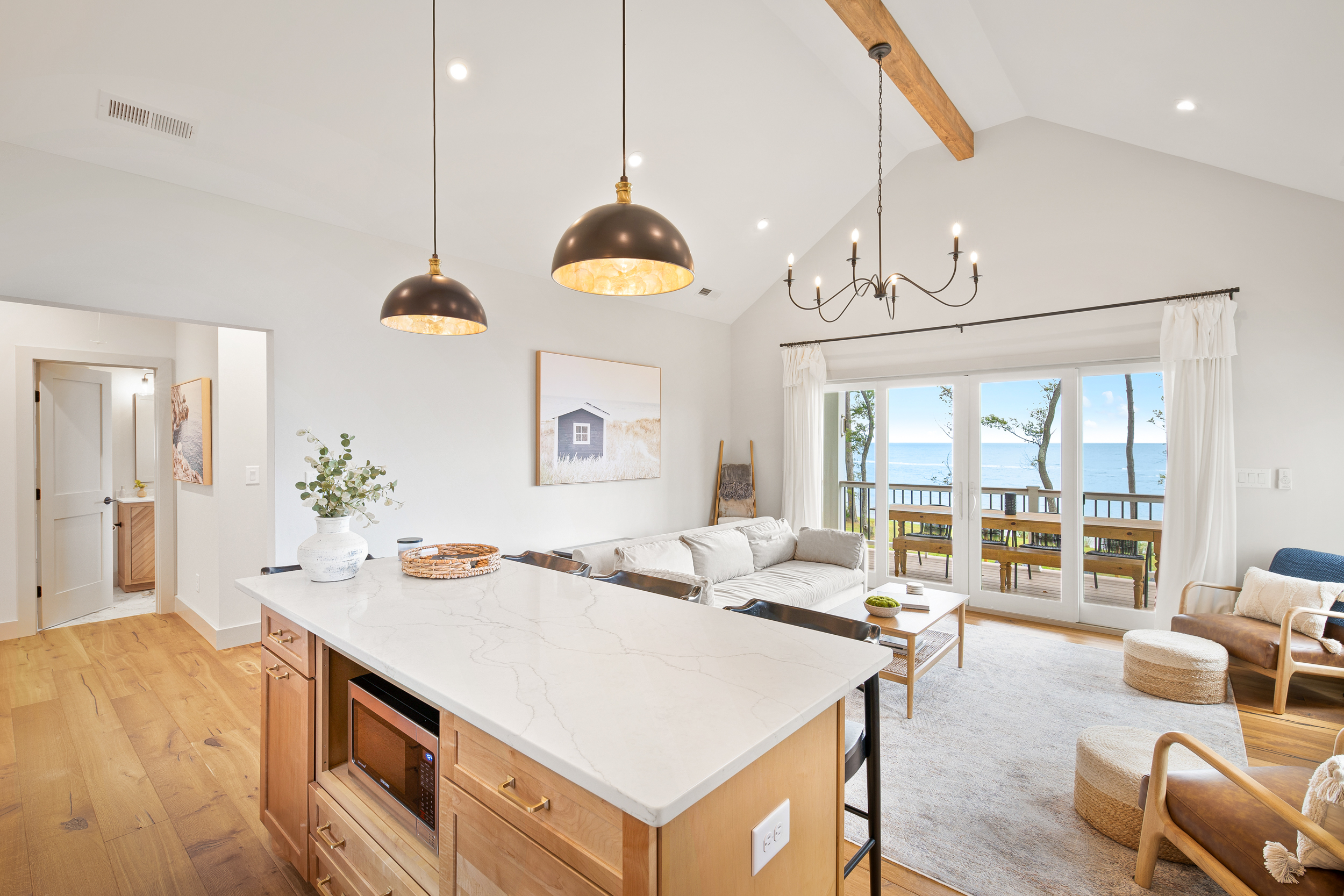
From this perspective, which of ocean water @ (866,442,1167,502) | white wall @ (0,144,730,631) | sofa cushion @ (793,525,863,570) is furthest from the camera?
sofa cushion @ (793,525,863,570)

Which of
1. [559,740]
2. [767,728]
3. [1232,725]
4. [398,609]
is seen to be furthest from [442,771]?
[1232,725]

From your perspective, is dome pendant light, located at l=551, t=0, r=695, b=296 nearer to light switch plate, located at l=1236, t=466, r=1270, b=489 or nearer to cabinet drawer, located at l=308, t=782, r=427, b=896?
cabinet drawer, located at l=308, t=782, r=427, b=896

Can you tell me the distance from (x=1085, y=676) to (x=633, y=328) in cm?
430

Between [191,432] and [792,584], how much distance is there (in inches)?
175

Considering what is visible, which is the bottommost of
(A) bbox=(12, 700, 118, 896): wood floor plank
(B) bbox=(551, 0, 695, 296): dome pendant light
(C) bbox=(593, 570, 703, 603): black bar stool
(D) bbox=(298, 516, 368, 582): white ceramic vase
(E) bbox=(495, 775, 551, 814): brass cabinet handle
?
(A) bbox=(12, 700, 118, 896): wood floor plank

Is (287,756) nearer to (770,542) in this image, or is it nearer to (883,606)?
(883,606)

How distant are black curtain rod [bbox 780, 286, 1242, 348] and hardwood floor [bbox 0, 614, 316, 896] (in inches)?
205

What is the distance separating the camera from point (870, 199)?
218 inches

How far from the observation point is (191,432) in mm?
4133

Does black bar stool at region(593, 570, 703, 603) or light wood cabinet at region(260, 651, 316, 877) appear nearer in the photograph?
light wood cabinet at region(260, 651, 316, 877)

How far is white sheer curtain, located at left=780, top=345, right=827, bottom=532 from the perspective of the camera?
5738mm

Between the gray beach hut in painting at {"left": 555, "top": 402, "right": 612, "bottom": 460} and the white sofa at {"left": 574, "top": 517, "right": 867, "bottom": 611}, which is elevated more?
the gray beach hut in painting at {"left": 555, "top": 402, "right": 612, "bottom": 460}

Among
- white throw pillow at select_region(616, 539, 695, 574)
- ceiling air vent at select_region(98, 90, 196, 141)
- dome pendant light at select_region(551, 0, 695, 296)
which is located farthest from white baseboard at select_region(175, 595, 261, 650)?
dome pendant light at select_region(551, 0, 695, 296)

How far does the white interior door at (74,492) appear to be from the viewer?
4113 millimetres
